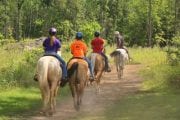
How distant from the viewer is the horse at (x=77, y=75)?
49.5 ft

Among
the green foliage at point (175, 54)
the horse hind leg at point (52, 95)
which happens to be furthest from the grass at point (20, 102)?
the green foliage at point (175, 54)

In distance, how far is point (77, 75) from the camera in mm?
15164

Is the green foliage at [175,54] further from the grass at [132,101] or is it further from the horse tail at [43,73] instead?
the horse tail at [43,73]

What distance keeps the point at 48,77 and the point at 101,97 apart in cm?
520

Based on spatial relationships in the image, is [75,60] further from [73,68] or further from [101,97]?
[101,97]

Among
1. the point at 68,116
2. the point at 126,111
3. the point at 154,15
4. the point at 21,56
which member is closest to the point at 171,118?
the point at 126,111

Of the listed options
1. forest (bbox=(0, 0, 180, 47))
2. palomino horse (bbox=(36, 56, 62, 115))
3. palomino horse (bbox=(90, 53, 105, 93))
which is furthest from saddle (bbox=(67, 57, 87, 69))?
forest (bbox=(0, 0, 180, 47))

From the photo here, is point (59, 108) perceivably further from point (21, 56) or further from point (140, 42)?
point (140, 42)

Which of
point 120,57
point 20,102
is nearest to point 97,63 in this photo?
point 20,102

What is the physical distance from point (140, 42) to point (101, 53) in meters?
52.2

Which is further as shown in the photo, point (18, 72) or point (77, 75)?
point (18, 72)

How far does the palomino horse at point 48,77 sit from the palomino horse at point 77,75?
38.0 inches

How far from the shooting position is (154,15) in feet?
225

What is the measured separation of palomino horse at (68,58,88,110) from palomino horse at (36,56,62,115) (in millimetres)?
966
